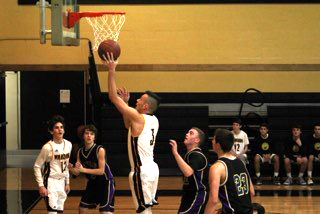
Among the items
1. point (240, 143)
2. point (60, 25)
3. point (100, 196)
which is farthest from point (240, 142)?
point (60, 25)

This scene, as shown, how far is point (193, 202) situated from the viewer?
8328mm

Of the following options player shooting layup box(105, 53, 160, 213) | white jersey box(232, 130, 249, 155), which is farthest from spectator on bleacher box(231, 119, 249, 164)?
player shooting layup box(105, 53, 160, 213)

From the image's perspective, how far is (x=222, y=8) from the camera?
17.4 meters

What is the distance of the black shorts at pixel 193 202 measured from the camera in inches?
327

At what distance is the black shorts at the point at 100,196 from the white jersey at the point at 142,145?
1.27 meters

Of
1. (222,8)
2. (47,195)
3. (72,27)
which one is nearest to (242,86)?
(222,8)

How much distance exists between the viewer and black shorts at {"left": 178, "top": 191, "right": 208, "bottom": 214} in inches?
327

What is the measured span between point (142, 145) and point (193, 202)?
2.70ft

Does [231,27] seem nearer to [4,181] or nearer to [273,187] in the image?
[273,187]

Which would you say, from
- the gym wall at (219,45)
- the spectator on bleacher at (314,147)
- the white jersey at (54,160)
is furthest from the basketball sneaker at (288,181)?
the white jersey at (54,160)

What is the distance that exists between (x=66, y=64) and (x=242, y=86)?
3.99 meters

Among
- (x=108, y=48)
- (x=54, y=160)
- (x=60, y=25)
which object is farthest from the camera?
(x=60, y=25)

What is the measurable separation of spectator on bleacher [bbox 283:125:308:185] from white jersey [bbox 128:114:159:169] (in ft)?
23.4

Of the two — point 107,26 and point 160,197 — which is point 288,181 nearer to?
point 160,197
